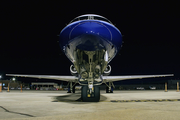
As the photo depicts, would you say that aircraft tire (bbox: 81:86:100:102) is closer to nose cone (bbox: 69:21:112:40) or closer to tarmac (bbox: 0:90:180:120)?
tarmac (bbox: 0:90:180:120)

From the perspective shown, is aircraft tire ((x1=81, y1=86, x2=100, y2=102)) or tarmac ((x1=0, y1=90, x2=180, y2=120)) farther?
aircraft tire ((x1=81, y1=86, x2=100, y2=102))

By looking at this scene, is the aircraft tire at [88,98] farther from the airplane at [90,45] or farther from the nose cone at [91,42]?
the nose cone at [91,42]

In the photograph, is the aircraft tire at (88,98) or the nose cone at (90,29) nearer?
the nose cone at (90,29)

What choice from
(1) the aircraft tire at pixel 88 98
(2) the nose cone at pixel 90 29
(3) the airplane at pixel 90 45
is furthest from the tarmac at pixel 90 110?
(2) the nose cone at pixel 90 29

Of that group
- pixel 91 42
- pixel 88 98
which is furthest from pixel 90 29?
pixel 88 98

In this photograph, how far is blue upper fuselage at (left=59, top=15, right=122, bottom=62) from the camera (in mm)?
6801

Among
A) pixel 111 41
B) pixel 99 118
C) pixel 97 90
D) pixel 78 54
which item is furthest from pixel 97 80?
pixel 99 118

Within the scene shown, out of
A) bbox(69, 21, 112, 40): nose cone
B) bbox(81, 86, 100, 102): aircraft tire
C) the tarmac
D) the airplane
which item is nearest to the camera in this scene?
the tarmac

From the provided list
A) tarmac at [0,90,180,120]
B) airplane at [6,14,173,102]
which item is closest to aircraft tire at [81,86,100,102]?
airplane at [6,14,173,102]

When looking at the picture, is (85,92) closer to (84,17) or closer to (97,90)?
(97,90)

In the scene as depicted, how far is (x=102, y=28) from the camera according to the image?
274 inches

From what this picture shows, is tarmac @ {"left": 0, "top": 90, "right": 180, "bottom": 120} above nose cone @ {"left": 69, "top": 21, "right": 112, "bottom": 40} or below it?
below

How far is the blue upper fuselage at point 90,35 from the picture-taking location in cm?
680

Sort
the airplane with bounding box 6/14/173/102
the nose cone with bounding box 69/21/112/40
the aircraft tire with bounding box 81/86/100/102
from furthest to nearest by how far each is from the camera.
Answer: the aircraft tire with bounding box 81/86/100/102, the airplane with bounding box 6/14/173/102, the nose cone with bounding box 69/21/112/40
